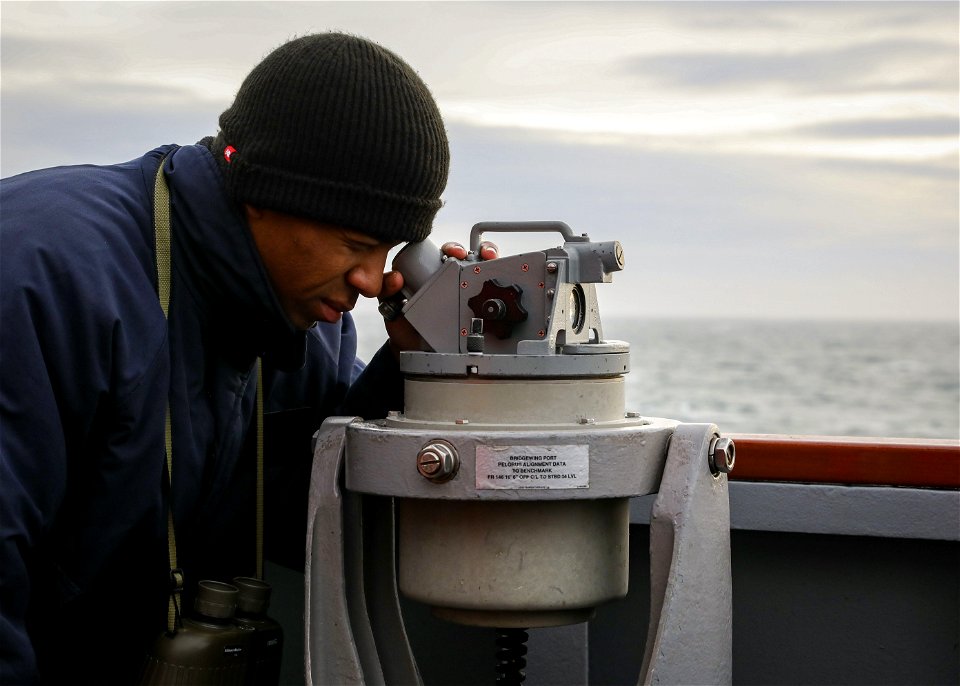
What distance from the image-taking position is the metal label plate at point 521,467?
70.8 inches

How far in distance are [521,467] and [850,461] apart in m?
0.87

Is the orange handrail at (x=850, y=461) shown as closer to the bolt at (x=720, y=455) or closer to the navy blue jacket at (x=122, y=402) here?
the bolt at (x=720, y=455)

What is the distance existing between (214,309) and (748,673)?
1340 mm

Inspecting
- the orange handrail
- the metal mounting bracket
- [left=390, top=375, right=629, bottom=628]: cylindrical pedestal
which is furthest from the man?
the orange handrail

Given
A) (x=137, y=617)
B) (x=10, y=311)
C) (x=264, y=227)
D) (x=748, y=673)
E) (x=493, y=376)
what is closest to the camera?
(x=10, y=311)

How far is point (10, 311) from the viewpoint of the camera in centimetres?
173

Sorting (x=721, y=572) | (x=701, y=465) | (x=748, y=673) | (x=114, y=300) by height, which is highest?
(x=114, y=300)

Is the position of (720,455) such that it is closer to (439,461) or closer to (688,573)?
(688,573)

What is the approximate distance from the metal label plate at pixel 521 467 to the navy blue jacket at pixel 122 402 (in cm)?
49

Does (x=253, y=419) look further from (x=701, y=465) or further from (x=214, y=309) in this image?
(x=701, y=465)

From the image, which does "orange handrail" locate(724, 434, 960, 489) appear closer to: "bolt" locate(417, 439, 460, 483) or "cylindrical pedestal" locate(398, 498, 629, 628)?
"cylindrical pedestal" locate(398, 498, 629, 628)

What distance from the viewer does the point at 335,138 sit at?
192cm

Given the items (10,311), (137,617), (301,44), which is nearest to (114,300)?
(10,311)

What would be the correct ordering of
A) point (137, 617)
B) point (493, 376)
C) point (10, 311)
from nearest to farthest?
point (10, 311), point (493, 376), point (137, 617)
